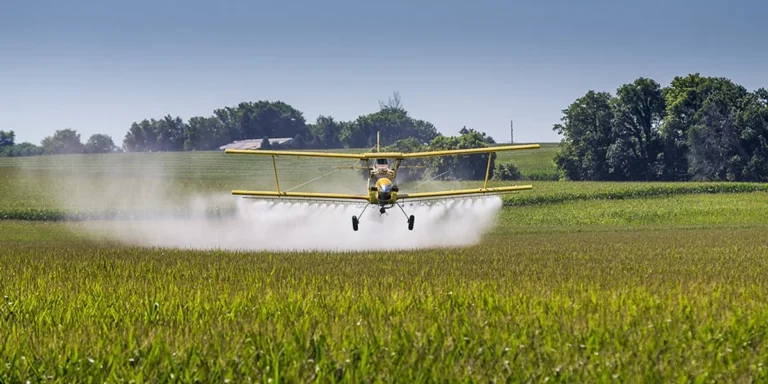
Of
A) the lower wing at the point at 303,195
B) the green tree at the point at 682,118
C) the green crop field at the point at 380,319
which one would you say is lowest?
the green crop field at the point at 380,319

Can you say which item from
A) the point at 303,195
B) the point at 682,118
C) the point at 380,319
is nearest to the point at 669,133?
the point at 682,118

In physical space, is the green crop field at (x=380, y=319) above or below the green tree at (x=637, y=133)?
below

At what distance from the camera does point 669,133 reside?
395 feet

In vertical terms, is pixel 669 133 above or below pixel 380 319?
above

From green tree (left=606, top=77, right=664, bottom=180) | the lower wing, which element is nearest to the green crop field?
the lower wing

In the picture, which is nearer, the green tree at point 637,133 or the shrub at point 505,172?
the green tree at point 637,133

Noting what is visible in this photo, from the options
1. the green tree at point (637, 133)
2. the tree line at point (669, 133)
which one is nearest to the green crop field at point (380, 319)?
the tree line at point (669, 133)

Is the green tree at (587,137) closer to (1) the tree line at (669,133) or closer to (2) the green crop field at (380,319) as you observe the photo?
(1) the tree line at (669,133)

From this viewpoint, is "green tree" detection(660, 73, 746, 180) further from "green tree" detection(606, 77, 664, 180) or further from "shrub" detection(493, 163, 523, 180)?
"shrub" detection(493, 163, 523, 180)

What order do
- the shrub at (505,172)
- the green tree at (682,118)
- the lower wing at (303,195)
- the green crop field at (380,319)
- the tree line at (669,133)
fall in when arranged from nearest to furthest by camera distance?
1. the green crop field at (380,319)
2. the lower wing at (303,195)
3. the tree line at (669,133)
4. the green tree at (682,118)
5. the shrub at (505,172)

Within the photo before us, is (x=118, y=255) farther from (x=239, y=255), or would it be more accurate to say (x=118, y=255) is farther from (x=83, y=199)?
(x=83, y=199)

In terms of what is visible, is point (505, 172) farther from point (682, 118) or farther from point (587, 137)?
point (682, 118)

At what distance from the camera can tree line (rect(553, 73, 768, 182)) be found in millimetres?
113312

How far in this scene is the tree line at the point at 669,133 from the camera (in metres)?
113
